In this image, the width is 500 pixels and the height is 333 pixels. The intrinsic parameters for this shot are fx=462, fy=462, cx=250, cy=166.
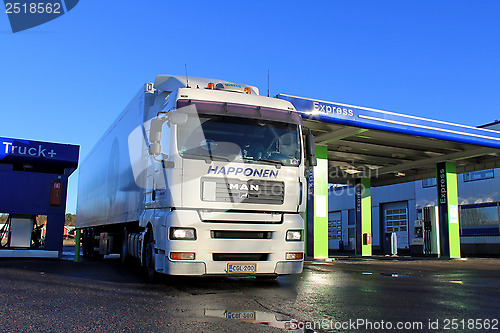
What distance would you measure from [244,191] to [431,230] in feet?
57.9

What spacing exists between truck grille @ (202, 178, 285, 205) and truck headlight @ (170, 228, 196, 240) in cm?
52

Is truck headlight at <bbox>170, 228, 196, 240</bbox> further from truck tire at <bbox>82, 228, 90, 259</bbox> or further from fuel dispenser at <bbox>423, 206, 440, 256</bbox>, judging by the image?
fuel dispenser at <bbox>423, 206, 440, 256</bbox>

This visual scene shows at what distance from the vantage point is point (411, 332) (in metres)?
4.13

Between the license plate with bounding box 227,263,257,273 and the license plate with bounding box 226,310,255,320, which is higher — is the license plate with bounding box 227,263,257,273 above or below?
above

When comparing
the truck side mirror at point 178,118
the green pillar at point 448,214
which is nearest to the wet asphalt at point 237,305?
the truck side mirror at point 178,118

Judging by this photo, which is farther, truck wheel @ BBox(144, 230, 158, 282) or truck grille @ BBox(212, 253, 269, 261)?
truck wheel @ BBox(144, 230, 158, 282)

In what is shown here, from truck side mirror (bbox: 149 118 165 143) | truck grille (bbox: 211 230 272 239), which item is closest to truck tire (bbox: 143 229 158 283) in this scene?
truck grille (bbox: 211 230 272 239)

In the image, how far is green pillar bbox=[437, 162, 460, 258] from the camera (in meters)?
20.2

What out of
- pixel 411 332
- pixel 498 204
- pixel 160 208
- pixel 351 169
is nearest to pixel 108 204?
pixel 160 208

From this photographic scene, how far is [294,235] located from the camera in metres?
7.51

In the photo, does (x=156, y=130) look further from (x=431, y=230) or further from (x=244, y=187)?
(x=431, y=230)

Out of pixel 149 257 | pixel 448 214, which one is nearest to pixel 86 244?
pixel 149 257

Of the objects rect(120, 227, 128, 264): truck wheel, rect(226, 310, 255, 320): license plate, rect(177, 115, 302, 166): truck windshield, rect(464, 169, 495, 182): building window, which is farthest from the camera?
rect(464, 169, 495, 182): building window

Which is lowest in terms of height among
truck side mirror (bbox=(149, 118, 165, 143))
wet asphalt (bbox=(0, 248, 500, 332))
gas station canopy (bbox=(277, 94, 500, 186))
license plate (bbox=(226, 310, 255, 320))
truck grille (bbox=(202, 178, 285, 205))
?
license plate (bbox=(226, 310, 255, 320))
